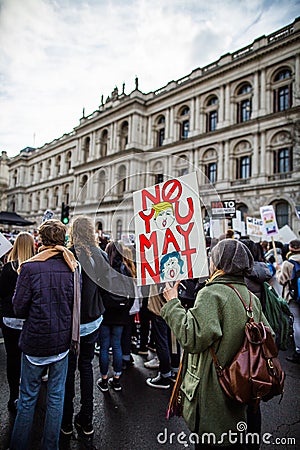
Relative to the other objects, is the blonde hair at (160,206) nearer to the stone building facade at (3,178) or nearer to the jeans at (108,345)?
the jeans at (108,345)

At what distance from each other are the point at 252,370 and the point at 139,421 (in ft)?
6.81

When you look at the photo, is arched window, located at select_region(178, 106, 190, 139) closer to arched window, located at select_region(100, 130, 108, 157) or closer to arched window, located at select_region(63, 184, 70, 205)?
arched window, located at select_region(100, 130, 108, 157)

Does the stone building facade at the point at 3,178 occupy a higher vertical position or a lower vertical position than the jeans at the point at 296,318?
higher

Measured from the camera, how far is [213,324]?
188 centimetres

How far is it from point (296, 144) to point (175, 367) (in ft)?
66.6

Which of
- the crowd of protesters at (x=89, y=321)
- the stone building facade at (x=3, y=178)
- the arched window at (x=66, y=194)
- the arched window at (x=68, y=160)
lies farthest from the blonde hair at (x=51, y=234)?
the stone building facade at (x=3, y=178)

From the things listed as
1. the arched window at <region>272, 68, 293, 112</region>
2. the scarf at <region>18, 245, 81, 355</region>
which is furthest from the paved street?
the arched window at <region>272, 68, 293, 112</region>

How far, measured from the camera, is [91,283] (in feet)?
10.4

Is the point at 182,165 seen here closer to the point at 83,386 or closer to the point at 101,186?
the point at 101,186

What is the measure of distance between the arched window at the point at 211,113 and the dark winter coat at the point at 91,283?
2584 centimetres

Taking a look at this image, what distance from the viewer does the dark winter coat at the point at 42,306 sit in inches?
96.3

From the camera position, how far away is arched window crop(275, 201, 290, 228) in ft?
68.2

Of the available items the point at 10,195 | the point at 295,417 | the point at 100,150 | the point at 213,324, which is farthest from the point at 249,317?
the point at 10,195

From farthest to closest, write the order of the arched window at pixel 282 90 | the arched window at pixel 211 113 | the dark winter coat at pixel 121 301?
1. the arched window at pixel 211 113
2. the arched window at pixel 282 90
3. the dark winter coat at pixel 121 301
